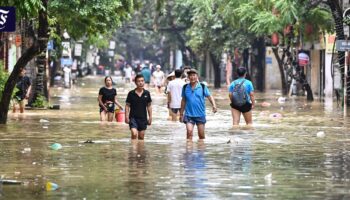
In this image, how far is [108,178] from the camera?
46.3 feet

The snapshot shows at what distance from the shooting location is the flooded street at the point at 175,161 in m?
12.8

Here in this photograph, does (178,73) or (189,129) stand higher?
(178,73)

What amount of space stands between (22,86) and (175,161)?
1658 centimetres

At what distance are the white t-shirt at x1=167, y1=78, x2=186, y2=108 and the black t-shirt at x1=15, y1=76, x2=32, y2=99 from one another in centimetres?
622

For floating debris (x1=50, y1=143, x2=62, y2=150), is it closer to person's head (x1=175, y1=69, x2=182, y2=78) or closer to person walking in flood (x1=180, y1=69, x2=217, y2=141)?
person walking in flood (x1=180, y1=69, x2=217, y2=141)

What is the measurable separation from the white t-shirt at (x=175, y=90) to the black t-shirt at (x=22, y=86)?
6219 mm

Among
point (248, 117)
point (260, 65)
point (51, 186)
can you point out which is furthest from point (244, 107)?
point (260, 65)

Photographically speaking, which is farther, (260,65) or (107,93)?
(260,65)

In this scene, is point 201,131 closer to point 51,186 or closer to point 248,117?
point 248,117

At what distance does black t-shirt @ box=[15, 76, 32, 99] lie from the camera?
32.2 metres

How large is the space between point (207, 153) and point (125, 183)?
4.87 meters

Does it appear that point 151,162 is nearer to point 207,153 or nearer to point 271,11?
point 207,153

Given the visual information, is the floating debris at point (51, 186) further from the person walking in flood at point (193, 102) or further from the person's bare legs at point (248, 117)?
the person's bare legs at point (248, 117)

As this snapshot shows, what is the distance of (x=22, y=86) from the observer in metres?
32.5
